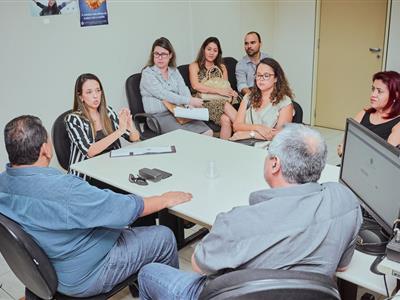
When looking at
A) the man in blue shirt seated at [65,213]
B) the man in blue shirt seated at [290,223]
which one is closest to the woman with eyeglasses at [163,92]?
the man in blue shirt seated at [65,213]

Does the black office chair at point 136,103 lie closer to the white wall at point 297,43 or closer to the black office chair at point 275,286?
the white wall at point 297,43

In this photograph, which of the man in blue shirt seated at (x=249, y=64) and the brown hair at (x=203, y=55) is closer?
the brown hair at (x=203, y=55)

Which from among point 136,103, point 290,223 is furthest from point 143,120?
point 290,223

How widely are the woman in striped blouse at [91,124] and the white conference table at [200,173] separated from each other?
4.5 inches

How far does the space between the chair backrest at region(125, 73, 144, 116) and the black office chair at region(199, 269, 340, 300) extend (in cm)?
289

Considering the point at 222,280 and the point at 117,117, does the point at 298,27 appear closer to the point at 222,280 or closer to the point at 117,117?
the point at 117,117

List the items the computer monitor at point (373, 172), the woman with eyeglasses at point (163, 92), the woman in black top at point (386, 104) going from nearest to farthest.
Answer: the computer monitor at point (373, 172)
the woman in black top at point (386, 104)
the woman with eyeglasses at point (163, 92)

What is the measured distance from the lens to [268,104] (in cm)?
330

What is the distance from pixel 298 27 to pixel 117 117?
3.17 m

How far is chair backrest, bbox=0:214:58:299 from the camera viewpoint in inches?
65.5

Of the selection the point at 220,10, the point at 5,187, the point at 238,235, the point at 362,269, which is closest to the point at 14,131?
the point at 5,187

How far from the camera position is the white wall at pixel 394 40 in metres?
4.68

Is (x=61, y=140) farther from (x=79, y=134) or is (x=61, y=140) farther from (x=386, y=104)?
(x=386, y=104)

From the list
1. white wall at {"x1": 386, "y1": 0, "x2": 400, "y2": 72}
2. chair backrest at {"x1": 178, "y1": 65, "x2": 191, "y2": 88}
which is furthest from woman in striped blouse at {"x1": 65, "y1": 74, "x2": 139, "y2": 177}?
white wall at {"x1": 386, "y1": 0, "x2": 400, "y2": 72}
